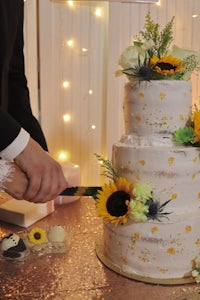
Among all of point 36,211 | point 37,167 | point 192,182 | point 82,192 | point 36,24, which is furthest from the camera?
point 36,24

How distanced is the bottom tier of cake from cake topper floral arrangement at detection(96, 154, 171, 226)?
3 centimetres

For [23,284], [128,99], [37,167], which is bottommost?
[23,284]

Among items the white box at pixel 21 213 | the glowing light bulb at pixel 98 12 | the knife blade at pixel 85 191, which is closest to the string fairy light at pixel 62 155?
the glowing light bulb at pixel 98 12

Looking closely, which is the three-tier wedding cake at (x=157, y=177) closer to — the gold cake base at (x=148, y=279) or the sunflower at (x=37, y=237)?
the gold cake base at (x=148, y=279)

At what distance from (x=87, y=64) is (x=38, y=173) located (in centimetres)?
169

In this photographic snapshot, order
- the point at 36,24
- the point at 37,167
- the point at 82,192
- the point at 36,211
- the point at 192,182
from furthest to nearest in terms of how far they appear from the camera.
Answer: the point at 36,24, the point at 36,211, the point at 82,192, the point at 192,182, the point at 37,167

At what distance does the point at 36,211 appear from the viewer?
47.6 inches

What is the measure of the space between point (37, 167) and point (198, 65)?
0.47 m

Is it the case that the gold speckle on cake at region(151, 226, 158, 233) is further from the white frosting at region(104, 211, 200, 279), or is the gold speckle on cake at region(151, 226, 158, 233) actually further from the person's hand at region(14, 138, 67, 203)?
the person's hand at region(14, 138, 67, 203)

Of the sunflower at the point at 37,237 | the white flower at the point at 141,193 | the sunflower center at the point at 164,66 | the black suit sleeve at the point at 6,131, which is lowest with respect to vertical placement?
the sunflower at the point at 37,237

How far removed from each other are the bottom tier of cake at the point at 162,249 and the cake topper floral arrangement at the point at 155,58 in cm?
34

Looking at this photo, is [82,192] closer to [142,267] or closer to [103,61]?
[142,267]

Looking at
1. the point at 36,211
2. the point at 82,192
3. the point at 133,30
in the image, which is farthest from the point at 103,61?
the point at 82,192

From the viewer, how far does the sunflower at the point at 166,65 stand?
2.83ft
